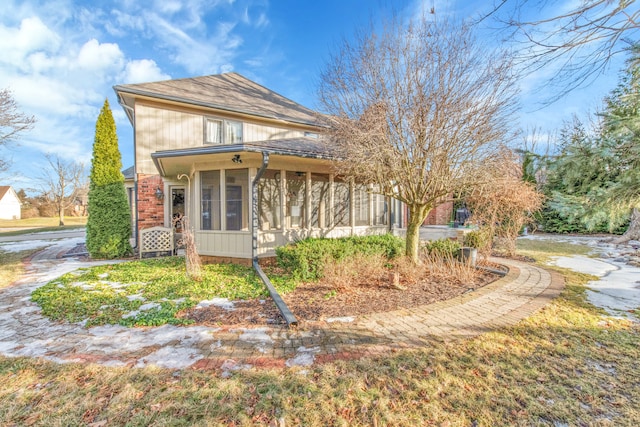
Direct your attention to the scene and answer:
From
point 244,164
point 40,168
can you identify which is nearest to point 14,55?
point 244,164

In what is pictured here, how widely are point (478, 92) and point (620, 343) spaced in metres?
4.53

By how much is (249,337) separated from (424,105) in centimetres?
514

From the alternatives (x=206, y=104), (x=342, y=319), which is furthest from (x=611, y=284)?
(x=206, y=104)

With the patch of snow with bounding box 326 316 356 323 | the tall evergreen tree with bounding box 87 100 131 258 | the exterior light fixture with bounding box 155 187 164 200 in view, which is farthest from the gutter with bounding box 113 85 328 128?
the patch of snow with bounding box 326 316 356 323

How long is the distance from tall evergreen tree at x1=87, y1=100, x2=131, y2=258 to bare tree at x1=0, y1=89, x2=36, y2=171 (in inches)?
183

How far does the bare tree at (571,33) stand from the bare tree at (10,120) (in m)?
16.0

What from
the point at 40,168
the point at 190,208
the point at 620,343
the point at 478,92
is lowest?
the point at 620,343

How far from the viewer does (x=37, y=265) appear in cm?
788

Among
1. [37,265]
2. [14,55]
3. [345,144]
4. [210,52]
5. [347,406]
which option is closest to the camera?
[347,406]

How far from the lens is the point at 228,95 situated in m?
11.7

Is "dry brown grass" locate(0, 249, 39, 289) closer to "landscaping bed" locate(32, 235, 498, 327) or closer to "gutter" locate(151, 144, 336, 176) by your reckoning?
"landscaping bed" locate(32, 235, 498, 327)

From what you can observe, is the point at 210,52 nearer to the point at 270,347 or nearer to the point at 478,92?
the point at 478,92

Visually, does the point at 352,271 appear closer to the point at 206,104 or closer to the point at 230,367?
the point at 230,367

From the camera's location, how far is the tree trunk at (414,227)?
6.49 meters
